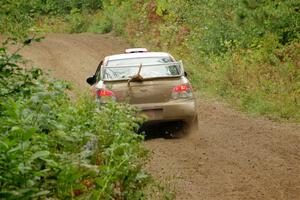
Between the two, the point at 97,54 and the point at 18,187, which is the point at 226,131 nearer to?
the point at 18,187

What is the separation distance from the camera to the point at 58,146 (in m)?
6.12

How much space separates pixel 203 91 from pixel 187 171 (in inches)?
383

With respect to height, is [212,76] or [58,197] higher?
[58,197]

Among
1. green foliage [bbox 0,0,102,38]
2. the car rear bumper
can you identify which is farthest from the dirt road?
green foliage [bbox 0,0,102,38]

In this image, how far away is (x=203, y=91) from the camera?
63.3 feet

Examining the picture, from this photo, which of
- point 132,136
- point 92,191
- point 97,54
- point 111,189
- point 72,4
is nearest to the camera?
point 92,191

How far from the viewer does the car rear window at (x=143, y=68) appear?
12.1 m

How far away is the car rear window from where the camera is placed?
1208 centimetres

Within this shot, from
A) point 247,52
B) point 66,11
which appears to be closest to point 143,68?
point 247,52

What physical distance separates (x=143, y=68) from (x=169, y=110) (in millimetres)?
1005

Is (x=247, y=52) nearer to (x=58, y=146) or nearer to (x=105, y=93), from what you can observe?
(x=105, y=93)

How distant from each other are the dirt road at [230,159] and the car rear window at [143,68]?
124 cm

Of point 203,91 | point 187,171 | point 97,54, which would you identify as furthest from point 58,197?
point 97,54

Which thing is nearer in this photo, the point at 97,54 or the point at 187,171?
the point at 187,171
